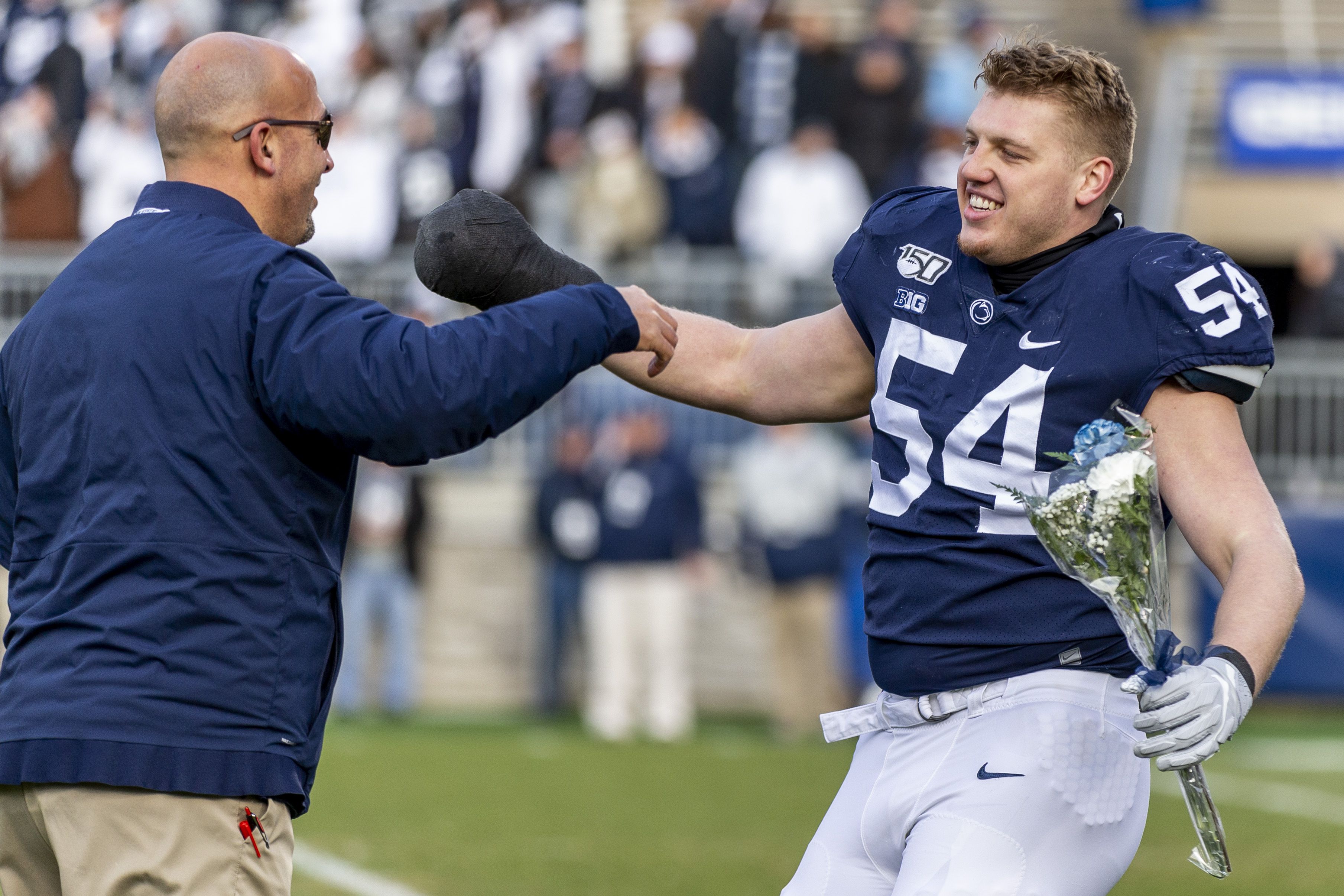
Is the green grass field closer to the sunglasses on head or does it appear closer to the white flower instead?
the sunglasses on head

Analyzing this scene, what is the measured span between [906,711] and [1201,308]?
90 cm

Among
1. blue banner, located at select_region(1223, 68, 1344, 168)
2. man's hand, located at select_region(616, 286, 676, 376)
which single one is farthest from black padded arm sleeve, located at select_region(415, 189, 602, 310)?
blue banner, located at select_region(1223, 68, 1344, 168)

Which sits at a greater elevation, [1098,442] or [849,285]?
[849,285]

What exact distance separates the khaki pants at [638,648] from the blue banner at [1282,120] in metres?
6.79

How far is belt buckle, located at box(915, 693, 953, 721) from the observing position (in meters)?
3.23

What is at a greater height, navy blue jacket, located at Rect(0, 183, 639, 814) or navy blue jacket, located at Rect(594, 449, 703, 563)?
navy blue jacket, located at Rect(0, 183, 639, 814)

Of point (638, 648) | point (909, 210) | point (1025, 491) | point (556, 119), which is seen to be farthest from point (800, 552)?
point (1025, 491)

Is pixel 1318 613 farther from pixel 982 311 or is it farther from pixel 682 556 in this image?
pixel 982 311

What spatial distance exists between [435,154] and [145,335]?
37.7ft

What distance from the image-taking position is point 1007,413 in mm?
3201

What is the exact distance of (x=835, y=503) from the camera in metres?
12.4

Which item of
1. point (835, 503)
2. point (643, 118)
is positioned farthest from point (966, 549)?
point (643, 118)

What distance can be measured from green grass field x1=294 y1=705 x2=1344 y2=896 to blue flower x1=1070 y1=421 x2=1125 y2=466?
13.1 ft

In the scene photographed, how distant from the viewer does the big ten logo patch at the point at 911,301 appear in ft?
Result: 11.1
